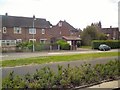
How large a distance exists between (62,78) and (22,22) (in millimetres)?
43812

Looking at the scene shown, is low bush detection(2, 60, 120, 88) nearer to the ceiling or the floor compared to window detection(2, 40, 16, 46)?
nearer to the floor

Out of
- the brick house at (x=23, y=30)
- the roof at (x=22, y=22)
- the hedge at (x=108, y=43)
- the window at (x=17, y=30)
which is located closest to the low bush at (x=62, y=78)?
the brick house at (x=23, y=30)

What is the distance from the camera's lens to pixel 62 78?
9359 mm

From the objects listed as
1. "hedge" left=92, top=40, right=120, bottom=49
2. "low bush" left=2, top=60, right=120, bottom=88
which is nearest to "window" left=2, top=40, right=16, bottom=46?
"hedge" left=92, top=40, right=120, bottom=49

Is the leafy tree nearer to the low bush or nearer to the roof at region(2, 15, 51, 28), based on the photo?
the roof at region(2, 15, 51, 28)

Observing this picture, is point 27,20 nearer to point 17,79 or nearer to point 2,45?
point 2,45

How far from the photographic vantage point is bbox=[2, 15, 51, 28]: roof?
1963 inches

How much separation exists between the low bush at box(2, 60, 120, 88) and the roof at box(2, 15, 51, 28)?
39.9 m

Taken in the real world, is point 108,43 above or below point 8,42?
below

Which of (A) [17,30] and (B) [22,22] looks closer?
(A) [17,30]

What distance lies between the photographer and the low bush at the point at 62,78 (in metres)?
8.34

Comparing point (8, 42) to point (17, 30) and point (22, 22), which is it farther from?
point (22, 22)

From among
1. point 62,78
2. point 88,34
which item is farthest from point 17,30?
point 62,78

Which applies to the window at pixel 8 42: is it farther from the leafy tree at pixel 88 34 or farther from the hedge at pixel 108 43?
the leafy tree at pixel 88 34
